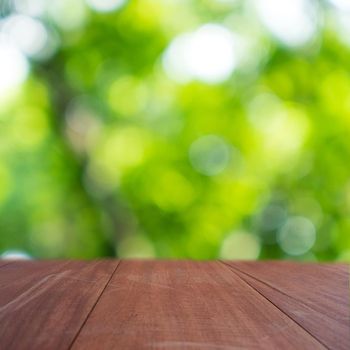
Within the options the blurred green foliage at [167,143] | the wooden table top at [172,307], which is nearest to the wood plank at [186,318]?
the wooden table top at [172,307]

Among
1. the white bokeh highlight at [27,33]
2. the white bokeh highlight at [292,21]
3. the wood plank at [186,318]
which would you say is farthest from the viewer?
the white bokeh highlight at [292,21]

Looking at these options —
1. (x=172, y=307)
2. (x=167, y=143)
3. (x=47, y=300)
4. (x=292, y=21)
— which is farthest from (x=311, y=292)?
(x=292, y=21)

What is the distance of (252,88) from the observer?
5805 millimetres

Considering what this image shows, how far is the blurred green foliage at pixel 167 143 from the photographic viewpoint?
18.5 feet

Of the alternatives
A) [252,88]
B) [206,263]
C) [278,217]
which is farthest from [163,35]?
[206,263]

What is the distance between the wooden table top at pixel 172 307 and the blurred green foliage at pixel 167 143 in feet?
15.3

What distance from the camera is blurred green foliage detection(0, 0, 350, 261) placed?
5.64m

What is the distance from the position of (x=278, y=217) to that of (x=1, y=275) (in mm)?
4992

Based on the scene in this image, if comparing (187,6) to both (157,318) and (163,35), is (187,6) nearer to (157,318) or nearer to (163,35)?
(163,35)

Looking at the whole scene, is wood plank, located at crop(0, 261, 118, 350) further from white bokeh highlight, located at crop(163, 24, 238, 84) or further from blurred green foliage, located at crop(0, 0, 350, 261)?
white bokeh highlight, located at crop(163, 24, 238, 84)

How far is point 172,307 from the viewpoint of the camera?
662 mm

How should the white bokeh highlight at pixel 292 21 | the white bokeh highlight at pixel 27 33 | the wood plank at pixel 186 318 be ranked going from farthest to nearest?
the white bokeh highlight at pixel 292 21 → the white bokeh highlight at pixel 27 33 → the wood plank at pixel 186 318

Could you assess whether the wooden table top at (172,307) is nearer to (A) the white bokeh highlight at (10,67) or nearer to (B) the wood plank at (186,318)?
(B) the wood plank at (186,318)

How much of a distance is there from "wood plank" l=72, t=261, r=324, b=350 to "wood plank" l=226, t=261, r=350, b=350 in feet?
0.05
